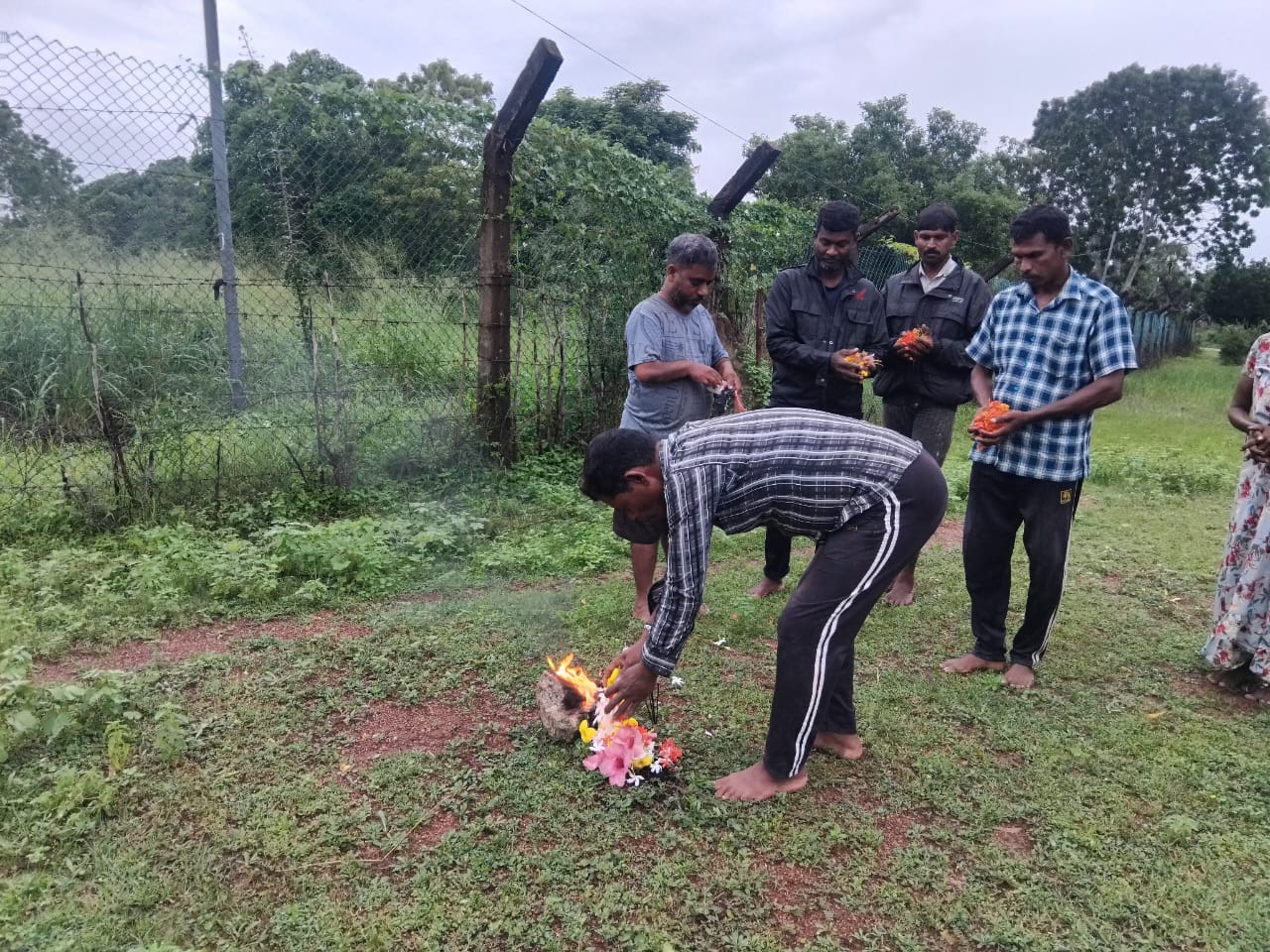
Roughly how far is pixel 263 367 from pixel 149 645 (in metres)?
2.16

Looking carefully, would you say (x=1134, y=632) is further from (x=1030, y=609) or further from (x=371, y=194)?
(x=371, y=194)

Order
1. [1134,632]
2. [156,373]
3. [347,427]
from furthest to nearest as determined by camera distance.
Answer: [347,427] < [156,373] < [1134,632]

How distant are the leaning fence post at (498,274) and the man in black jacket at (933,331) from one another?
2.76 metres

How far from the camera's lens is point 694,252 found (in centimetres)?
361

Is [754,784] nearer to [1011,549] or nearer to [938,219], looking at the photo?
[1011,549]

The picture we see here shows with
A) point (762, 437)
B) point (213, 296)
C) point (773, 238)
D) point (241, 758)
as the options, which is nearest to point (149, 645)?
point (241, 758)

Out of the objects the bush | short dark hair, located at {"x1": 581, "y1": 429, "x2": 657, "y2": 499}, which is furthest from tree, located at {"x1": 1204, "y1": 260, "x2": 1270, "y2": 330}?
short dark hair, located at {"x1": 581, "y1": 429, "x2": 657, "y2": 499}

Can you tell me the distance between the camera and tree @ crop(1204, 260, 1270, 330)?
30094mm

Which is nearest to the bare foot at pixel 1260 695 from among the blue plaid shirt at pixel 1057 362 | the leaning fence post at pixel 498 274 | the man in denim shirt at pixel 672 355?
the blue plaid shirt at pixel 1057 362

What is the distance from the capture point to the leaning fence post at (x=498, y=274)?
5477mm

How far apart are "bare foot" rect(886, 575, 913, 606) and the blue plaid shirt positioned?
1.22 meters

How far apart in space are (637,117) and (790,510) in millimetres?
31894

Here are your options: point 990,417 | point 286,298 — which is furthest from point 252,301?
point 990,417

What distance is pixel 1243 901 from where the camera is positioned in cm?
222
